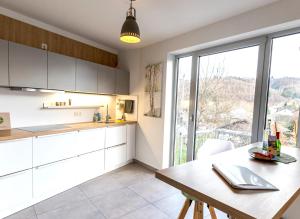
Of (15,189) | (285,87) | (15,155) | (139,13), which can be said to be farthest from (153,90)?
(15,189)

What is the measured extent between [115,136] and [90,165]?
67 centimetres

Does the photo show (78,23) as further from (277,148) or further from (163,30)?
(277,148)

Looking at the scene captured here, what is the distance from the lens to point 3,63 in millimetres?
2059

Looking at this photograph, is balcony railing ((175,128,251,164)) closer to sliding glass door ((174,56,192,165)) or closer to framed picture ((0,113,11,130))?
sliding glass door ((174,56,192,165))

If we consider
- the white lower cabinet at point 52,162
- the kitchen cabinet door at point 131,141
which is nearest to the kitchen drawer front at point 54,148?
the white lower cabinet at point 52,162

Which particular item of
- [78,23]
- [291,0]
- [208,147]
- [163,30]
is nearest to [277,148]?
[208,147]

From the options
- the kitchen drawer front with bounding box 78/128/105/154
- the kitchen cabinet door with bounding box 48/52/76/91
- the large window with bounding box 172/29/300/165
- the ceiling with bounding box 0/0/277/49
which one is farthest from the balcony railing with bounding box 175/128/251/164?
the kitchen cabinet door with bounding box 48/52/76/91

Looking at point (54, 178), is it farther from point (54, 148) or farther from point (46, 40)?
point (46, 40)

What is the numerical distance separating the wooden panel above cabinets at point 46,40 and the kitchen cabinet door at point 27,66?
0.34 m

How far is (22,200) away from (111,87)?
7.19 feet

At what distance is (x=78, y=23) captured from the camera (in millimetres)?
2652

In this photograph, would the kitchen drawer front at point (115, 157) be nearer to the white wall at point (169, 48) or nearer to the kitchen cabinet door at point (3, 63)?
the white wall at point (169, 48)

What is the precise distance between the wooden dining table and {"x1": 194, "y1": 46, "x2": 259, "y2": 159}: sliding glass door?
3.66ft

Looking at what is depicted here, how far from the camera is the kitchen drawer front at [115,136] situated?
3147 millimetres
